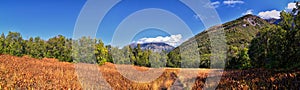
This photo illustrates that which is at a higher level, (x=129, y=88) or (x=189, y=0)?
(x=189, y=0)

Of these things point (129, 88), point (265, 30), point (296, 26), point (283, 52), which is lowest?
point (129, 88)

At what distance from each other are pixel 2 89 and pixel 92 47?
4455cm

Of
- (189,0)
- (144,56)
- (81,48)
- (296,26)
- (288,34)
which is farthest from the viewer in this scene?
(144,56)

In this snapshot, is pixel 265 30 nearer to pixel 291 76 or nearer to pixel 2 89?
pixel 291 76

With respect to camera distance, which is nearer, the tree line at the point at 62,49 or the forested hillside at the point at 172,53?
the forested hillside at the point at 172,53

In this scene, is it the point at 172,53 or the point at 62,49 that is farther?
the point at 172,53

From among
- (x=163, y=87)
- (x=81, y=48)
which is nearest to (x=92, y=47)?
(x=81, y=48)

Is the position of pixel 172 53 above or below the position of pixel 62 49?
above

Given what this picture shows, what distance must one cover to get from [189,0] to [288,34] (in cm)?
1092

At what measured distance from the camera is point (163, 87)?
1130 centimetres

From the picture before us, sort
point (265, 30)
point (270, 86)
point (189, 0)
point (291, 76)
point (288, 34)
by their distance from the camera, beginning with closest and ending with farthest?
point (270, 86), point (291, 76), point (189, 0), point (288, 34), point (265, 30)

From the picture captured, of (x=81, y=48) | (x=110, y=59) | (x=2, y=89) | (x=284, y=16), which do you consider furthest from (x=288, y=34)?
(x=110, y=59)

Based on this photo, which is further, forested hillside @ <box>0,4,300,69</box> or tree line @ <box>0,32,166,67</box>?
tree line @ <box>0,32,166,67</box>

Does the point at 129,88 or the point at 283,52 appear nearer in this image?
the point at 129,88
